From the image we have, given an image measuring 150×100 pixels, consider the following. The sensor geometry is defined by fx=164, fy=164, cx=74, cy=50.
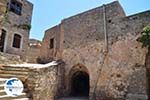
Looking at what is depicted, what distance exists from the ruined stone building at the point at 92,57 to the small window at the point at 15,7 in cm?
10

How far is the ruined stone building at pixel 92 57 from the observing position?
7.57 meters

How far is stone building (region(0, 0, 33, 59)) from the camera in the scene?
434 inches

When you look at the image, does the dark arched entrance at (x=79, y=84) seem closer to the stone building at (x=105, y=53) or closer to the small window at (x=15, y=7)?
the stone building at (x=105, y=53)

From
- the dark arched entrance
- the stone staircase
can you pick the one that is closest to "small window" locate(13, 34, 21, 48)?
the dark arched entrance

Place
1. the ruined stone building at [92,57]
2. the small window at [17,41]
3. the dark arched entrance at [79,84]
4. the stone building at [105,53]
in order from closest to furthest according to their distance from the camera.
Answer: the ruined stone building at [92,57] < the stone building at [105,53] < the dark arched entrance at [79,84] < the small window at [17,41]

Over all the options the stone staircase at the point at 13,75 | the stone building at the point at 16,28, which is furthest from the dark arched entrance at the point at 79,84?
the stone staircase at the point at 13,75

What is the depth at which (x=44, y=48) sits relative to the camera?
13.7 m

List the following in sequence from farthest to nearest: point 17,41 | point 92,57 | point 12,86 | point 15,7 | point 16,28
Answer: point 15,7
point 17,41
point 16,28
point 92,57
point 12,86

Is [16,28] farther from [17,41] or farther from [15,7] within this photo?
[15,7]

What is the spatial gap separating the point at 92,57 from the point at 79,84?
3716 millimetres

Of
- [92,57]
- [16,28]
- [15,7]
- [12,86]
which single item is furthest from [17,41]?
[12,86]

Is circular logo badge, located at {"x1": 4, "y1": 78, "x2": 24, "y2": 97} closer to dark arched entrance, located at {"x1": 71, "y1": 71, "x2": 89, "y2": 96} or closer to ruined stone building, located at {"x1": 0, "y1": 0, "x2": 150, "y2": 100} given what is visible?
ruined stone building, located at {"x1": 0, "y1": 0, "x2": 150, "y2": 100}

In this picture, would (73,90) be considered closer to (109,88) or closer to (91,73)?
(91,73)

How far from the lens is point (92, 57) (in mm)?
9773
